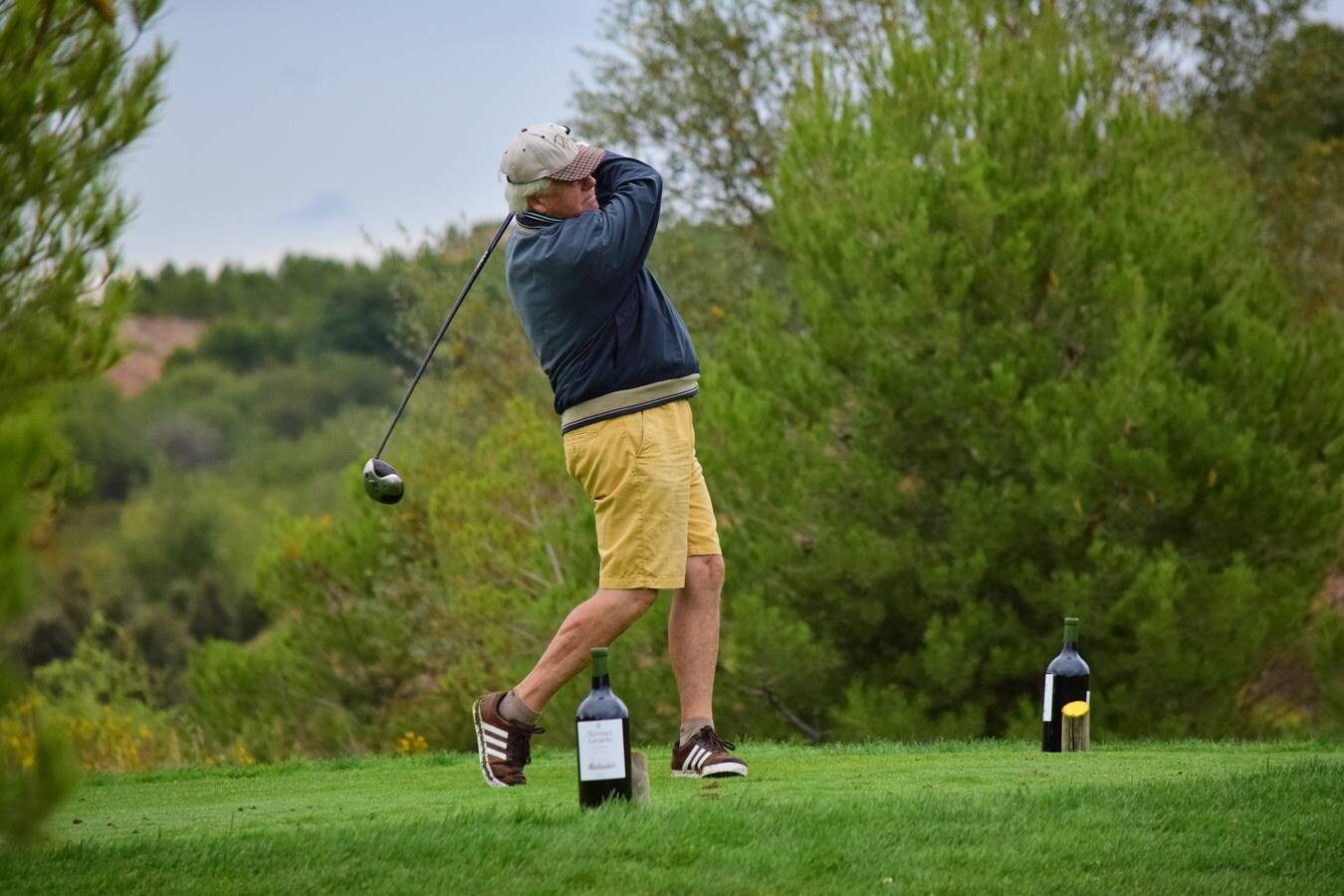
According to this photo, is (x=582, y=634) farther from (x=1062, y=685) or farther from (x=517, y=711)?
(x=1062, y=685)

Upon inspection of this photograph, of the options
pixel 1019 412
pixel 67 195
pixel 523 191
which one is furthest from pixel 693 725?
pixel 1019 412

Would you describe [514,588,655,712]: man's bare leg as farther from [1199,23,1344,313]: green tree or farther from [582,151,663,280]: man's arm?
[1199,23,1344,313]: green tree

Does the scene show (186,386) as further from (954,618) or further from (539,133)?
(539,133)

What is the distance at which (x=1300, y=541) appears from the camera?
14.0 metres

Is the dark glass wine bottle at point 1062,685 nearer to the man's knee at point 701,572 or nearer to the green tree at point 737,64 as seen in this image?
the man's knee at point 701,572

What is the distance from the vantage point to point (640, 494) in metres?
5.18

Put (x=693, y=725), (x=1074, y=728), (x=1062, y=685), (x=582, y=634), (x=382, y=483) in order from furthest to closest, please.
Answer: (x=1074, y=728) < (x=1062, y=685) < (x=382, y=483) < (x=693, y=725) < (x=582, y=634)

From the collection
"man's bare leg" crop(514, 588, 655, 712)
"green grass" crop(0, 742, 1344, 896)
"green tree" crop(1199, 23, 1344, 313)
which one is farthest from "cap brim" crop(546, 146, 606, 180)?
"green tree" crop(1199, 23, 1344, 313)

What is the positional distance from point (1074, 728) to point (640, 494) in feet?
6.32

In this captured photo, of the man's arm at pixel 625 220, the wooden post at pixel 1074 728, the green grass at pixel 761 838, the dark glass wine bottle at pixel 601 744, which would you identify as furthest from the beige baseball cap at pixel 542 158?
the wooden post at pixel 1074 728

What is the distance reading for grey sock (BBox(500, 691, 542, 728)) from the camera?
5211 millimetres

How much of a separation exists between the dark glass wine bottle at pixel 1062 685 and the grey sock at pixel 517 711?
1.82 metres

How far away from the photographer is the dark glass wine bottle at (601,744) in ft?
14.5

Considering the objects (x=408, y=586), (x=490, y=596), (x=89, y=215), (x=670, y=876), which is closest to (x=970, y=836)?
(x=670, y=876)
